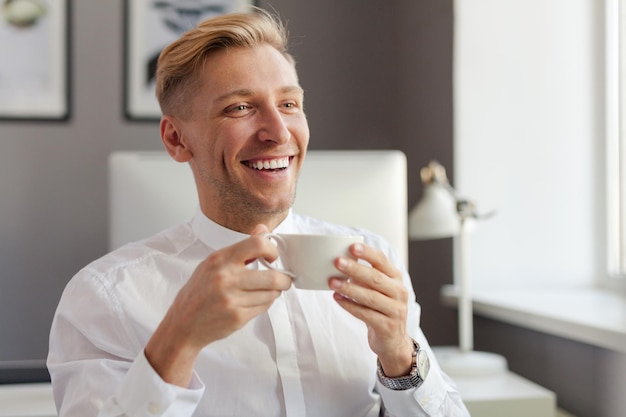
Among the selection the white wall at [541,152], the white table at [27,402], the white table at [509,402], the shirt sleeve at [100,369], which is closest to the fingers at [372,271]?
the shirt sleeve at [100,369]

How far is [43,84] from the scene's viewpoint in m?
2.80

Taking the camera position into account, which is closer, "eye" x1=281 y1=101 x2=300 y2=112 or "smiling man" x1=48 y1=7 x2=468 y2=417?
"smiling man" x1=48 y1=7 x2=468 y2=417

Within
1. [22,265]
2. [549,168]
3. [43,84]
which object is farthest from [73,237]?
[549,168]

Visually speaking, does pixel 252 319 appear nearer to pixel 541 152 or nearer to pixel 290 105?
pixel 290 105

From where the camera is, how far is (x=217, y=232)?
1.42 m

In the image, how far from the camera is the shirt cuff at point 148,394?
1.02 m

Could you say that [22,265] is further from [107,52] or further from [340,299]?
[340,299]

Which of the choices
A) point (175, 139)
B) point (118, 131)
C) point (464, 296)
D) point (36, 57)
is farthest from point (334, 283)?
point (36, 57)

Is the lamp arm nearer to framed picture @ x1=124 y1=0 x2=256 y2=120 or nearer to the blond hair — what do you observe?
the blond hair

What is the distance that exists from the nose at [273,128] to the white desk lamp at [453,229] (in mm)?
824

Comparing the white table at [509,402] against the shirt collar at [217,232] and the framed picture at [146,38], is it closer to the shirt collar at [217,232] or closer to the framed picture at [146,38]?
the shirt collar at [217,232]

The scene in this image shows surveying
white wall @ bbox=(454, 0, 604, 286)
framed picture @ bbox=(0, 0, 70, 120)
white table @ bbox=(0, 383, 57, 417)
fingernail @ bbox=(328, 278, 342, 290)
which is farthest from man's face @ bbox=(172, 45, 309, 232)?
framed picture @ bbox=(0, 0, 70, 120)

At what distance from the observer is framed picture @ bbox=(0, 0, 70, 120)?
2.78m

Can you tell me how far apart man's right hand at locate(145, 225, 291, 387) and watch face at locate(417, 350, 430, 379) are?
322 millimetres
